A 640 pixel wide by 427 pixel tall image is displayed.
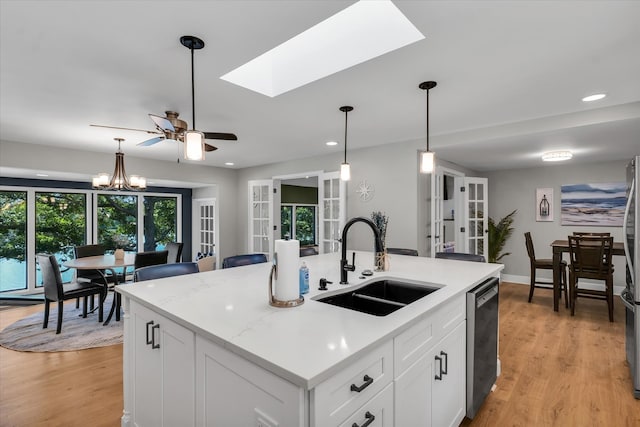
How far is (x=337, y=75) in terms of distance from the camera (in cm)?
233

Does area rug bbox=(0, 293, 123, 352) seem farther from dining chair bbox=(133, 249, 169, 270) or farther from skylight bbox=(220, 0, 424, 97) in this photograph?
skylight bbox=(220, 0, 424, 97)

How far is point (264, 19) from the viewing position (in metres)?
1.63

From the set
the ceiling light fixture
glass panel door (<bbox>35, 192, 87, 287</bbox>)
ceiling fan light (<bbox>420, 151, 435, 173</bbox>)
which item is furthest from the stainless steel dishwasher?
glass panel door (<bbox>35, 192, 87, 287</bbox>)

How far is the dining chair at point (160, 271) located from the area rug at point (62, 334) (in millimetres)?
1599

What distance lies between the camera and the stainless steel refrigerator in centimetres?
231

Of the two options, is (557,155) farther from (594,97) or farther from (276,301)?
(276,301)

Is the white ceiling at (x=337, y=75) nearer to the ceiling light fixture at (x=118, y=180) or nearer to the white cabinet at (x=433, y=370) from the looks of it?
the ceiling light fixture at (x=118, y=180)

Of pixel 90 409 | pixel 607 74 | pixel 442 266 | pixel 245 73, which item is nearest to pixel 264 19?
pixel 245 73

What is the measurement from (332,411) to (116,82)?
2677 mm

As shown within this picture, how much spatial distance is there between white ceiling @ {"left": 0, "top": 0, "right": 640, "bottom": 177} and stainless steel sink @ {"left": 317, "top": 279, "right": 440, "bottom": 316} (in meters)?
1.48

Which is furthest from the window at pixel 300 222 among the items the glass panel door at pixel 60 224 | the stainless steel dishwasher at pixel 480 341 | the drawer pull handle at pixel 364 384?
the drawer pull handle at pixel 364 384

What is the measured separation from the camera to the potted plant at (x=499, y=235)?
6.14m

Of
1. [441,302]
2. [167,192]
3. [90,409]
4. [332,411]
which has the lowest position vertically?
[90,409]

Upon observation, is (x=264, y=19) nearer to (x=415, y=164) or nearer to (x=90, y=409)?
(x=90, y=409)
